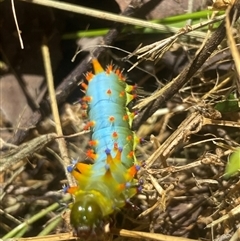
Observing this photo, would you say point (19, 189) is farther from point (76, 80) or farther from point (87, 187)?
point (87, 187)

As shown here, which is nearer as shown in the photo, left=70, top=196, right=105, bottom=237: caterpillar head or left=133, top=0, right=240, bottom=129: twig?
left=70, top=196, right=105, bottom=237: caterpillar head

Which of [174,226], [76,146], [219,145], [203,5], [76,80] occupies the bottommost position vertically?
[174,226]

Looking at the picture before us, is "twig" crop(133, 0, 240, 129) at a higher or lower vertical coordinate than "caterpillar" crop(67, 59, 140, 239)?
higher

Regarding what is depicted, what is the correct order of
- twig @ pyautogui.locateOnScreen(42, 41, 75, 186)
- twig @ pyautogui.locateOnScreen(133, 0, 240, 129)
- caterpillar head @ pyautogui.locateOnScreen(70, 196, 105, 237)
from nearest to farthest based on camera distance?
caterpillar head @ pyautogui.locateOnScreen(70, 196, 105, 237) → twig @ pyautogui.locateOnScreen(133, 0, 240, 129) → twig @ pyautogui.locateOnScreen(42, 41, 75, 186)

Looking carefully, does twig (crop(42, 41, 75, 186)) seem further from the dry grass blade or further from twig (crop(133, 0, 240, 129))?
twig (crop(133, 0, 240, 129))

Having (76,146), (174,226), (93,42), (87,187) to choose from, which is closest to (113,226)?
(87,187)

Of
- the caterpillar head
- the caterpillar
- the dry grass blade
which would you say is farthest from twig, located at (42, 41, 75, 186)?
the caterpillar head

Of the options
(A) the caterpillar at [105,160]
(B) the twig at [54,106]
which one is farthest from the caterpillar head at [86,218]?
(B) the twig at [54,106]

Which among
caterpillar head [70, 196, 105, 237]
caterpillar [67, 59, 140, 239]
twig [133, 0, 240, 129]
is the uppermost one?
twig [133, 0, 240, 129]
